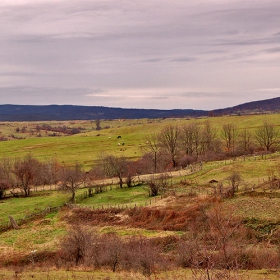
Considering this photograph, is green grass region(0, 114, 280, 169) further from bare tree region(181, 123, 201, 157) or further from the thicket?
the thicket

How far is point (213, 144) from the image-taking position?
106562 millimetres

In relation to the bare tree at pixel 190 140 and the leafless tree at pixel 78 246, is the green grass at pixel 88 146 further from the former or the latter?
→ the leafless tree at pixel 78 246

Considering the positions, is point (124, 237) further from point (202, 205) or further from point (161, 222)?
point (202, 205)

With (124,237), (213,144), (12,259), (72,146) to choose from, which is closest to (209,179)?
(124,237)

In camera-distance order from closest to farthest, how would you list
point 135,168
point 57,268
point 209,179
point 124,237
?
point 57,268 → point 124,237 → point 209,179 → point 135,168

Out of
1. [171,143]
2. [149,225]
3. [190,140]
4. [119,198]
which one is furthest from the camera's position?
→ [190,140]

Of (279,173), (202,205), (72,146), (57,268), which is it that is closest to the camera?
(57,268)

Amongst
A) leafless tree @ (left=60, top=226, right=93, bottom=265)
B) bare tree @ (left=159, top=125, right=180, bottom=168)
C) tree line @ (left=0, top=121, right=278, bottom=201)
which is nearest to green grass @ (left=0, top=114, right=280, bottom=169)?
tree line @ (left=0, top=121, right=278, bottom=201)

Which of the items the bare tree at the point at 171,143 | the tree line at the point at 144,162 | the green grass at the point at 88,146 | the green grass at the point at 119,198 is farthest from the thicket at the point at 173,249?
the green grass at the point at 88,146

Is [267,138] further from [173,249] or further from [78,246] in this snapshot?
[78,246]

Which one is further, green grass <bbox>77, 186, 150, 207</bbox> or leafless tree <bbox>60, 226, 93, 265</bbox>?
green grass <bbox>77, 186, 150, 207</bbox>

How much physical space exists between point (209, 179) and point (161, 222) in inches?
743

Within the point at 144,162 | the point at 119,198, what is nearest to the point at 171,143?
the point at 144,162

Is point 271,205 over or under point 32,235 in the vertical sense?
over
